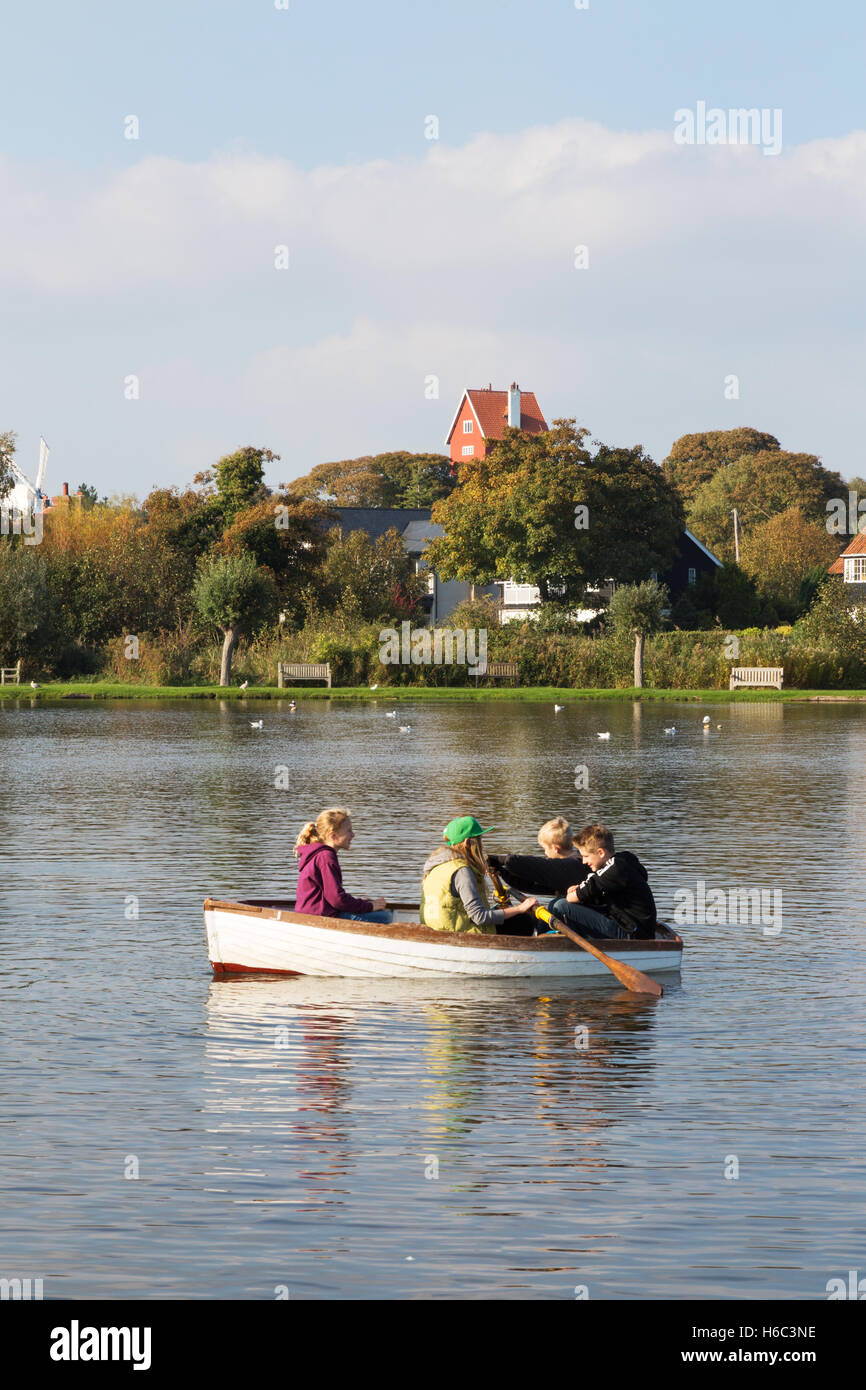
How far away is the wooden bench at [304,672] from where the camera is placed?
244 ft

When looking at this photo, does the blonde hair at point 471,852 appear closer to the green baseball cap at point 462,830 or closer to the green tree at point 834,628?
the green baseball cap at point 462,830

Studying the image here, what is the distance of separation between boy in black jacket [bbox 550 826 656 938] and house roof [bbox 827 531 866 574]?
98.6m

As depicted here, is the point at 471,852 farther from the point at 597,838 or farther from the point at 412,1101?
the point at 412,1101

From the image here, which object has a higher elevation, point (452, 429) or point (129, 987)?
point (452, 429)

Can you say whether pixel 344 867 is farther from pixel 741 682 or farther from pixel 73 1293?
pixel 741 682

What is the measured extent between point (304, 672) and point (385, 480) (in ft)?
228

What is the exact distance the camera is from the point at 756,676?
72312mm

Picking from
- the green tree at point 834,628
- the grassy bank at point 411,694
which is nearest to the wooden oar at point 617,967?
the grassy bank at point 411,694

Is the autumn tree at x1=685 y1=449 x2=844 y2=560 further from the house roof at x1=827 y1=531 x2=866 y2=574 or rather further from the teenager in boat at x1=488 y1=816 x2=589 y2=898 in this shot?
the teenager in boat at x1=488 y1=816 x2=589 y2=898

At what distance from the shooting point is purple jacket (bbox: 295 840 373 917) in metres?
15.0

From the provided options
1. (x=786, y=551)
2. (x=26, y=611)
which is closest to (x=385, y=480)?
(x=786, y=551)

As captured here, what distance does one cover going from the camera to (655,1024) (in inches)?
530

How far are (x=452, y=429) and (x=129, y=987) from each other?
136141mm

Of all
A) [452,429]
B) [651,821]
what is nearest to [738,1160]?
[651,821]
